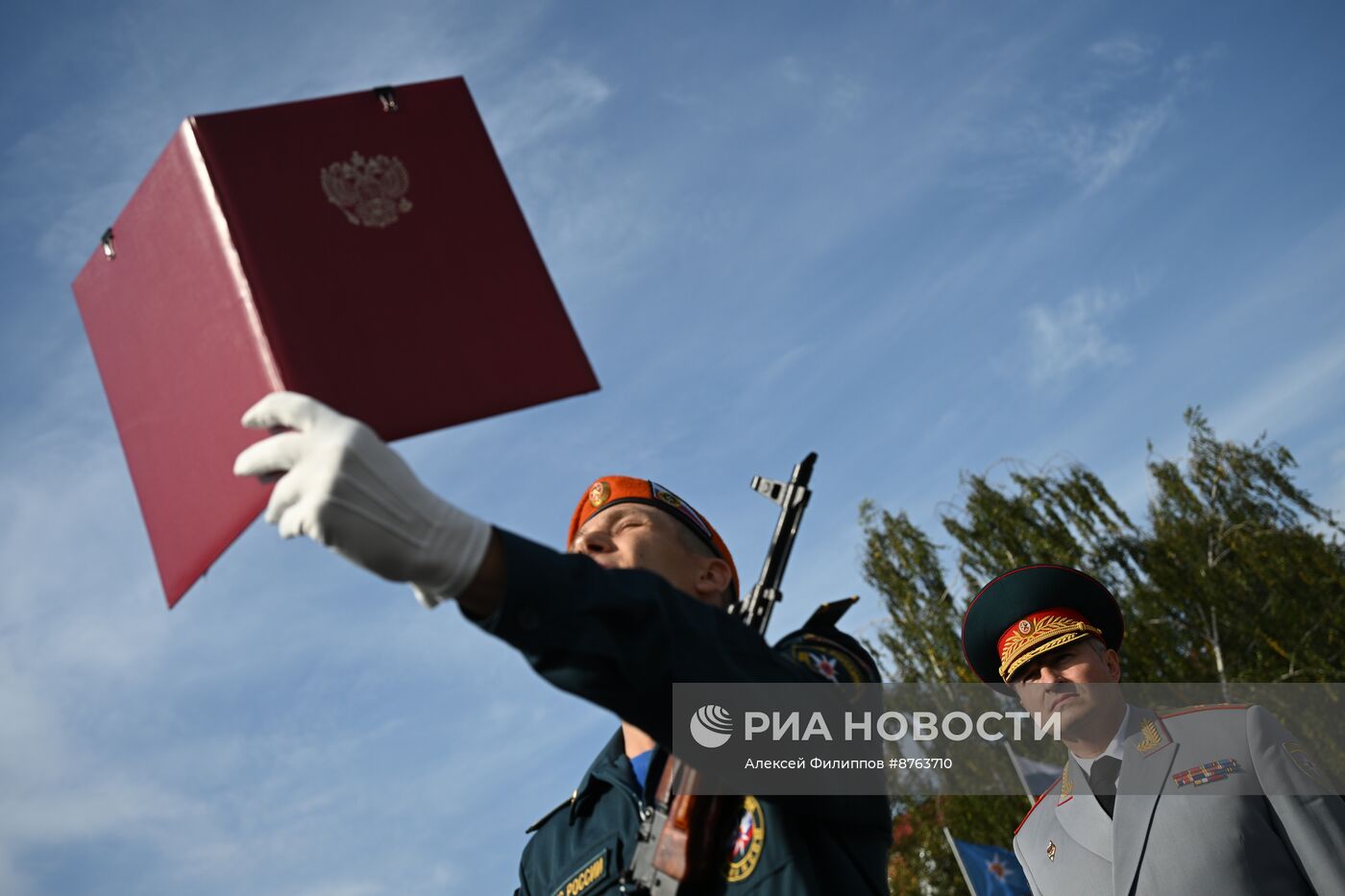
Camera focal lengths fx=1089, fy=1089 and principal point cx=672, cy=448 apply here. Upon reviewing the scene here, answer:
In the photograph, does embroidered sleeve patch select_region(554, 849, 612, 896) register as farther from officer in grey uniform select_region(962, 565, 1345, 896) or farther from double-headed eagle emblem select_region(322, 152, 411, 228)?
officer in grey uniform select_region(962, 565, 1345, 896)

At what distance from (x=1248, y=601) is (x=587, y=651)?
55.8 ft

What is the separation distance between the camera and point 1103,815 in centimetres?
402

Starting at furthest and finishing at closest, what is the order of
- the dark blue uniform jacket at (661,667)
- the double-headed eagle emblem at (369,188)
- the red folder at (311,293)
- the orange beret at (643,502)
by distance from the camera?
1. the orange beret at (643,502)
2. the double-headed eagle emblem at (369,188)
3. the red folder at (311,293)
4. the dark blue uniform jacket at (661,667)

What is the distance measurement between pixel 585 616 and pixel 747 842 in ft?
2.87

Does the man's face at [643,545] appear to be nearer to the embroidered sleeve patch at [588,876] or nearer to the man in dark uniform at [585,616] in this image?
the man in dark uniform at [585,616]

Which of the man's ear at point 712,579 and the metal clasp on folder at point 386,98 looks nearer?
the metal clasp on folder at point 386,98

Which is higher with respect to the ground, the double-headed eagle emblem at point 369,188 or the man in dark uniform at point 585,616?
the double-headed eagle emblem at point 369,188

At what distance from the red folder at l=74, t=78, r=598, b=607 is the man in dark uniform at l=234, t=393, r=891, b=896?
25 centimetres

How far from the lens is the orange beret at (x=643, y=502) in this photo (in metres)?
3.33

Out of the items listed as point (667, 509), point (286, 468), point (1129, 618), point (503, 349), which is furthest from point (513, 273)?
point (1129, 618)

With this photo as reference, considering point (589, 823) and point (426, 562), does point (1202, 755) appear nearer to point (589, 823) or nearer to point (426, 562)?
point (589, 823)

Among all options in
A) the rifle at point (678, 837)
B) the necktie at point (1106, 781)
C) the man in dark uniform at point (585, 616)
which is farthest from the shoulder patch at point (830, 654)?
the necktie at point (1106, 781)

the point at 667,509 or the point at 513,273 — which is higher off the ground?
the point at 667,509

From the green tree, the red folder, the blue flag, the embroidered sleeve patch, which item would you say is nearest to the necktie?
the embroidered sleeve patch
